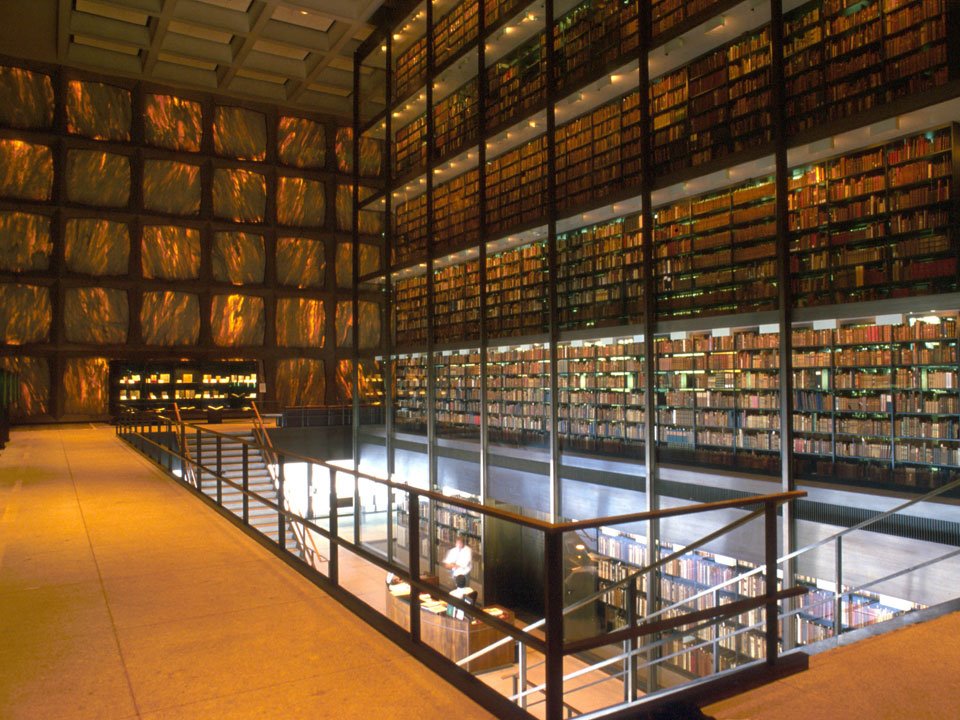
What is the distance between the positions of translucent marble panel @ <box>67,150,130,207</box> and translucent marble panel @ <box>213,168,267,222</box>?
2174 millimetres

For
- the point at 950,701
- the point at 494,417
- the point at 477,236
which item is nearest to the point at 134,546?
the point at 950,701

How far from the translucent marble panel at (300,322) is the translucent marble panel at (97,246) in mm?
4051

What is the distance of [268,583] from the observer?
4.02 metres

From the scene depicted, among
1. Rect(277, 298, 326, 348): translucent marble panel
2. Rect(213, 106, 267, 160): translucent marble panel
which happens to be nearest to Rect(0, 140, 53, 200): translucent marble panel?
Rect(213, 106, 267, 160): translucent marble panel

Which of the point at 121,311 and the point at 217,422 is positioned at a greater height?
the point at 121,311

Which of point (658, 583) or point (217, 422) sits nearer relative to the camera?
point (658, 583)

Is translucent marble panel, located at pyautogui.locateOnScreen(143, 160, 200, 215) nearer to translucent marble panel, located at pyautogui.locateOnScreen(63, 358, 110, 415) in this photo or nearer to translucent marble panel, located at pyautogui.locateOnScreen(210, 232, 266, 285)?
translucent marble panel, located at pyautogui.locateOnScreen(210, 232, 266, 285)

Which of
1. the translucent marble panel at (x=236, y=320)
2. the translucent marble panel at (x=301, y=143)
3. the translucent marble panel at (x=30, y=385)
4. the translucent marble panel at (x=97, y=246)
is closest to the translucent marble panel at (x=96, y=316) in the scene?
the translucent marble panel at (x=97, y=246)

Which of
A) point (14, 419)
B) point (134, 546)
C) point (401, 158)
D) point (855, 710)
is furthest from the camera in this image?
point (14, 419)

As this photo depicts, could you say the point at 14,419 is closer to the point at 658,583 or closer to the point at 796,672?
the point at 658,583

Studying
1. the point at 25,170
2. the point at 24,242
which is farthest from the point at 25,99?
the point at 24,242

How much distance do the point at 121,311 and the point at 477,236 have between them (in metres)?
10.7

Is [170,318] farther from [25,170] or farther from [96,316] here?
[25,170]

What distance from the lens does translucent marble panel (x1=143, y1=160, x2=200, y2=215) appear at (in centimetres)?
1819
